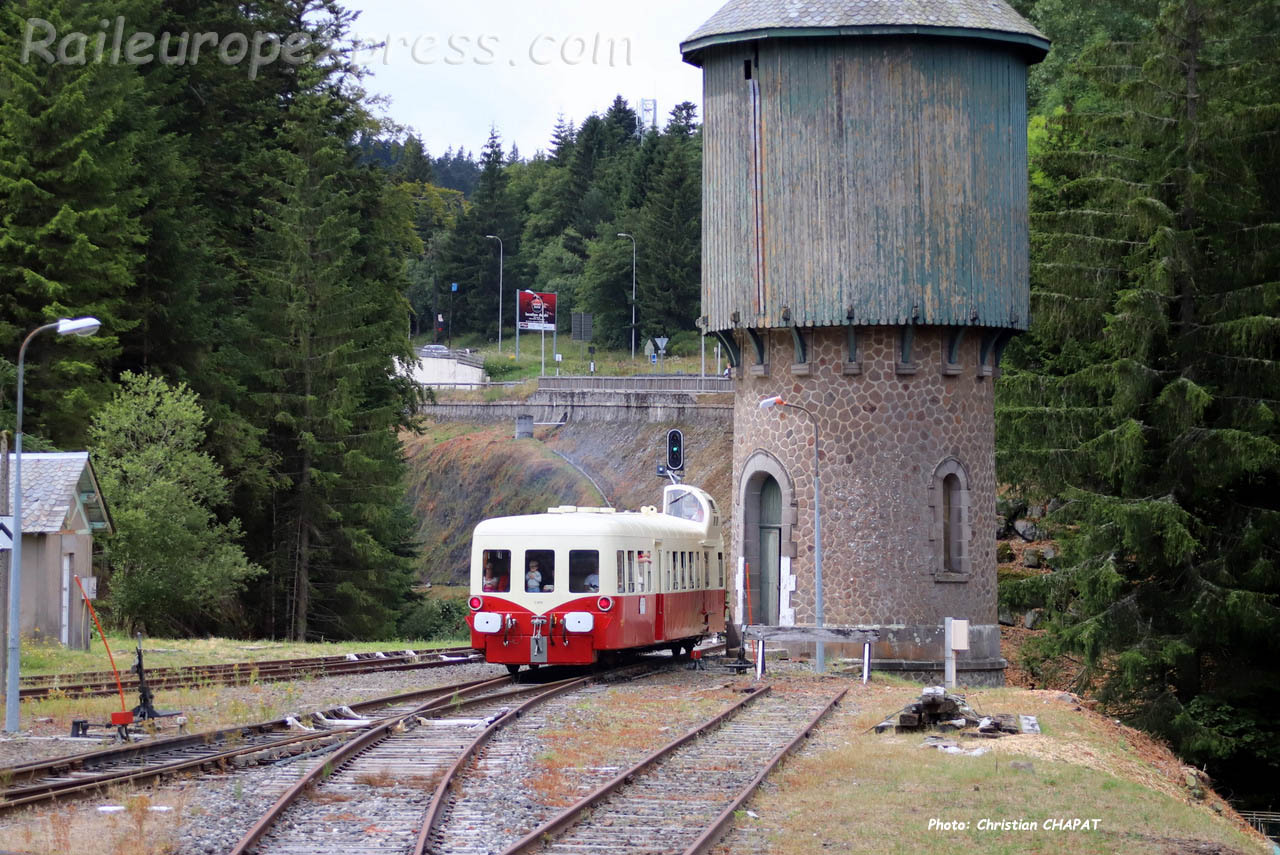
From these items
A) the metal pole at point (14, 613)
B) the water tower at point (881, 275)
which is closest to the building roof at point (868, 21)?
the water tower at point (881, 275)

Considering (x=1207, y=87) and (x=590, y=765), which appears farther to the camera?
(x=1207, y=87)

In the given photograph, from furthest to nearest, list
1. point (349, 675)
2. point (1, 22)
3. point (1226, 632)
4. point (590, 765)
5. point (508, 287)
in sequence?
point (508, 287), point (1, 22), point (1226, 632), point (349, 675), point (590, 765)

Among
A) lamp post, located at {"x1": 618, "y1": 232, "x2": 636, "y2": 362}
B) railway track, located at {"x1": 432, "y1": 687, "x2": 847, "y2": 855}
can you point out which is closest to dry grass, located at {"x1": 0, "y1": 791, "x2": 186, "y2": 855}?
railway track, located at {"x1": 432, "y1": 687, "x2": 847, "y2": 855}

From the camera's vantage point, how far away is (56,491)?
3434 cm

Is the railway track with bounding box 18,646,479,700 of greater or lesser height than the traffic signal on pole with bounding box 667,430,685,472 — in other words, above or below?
below

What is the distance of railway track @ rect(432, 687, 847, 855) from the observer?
42.7 ft

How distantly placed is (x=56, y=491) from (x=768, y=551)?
14.8 metres

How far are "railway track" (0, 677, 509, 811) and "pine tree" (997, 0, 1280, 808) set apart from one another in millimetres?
16090

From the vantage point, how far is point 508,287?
13825cm

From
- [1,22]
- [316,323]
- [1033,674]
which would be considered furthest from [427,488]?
[1033,674]

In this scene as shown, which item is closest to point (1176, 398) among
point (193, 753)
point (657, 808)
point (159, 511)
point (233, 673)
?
point (233, 673)

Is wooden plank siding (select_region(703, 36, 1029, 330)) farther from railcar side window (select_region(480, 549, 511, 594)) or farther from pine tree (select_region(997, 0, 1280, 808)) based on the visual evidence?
railcar side window (select_region(480, 549, 511, 594))

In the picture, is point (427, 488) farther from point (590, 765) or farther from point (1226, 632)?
point (590, 765)

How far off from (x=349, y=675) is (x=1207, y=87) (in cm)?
2100
